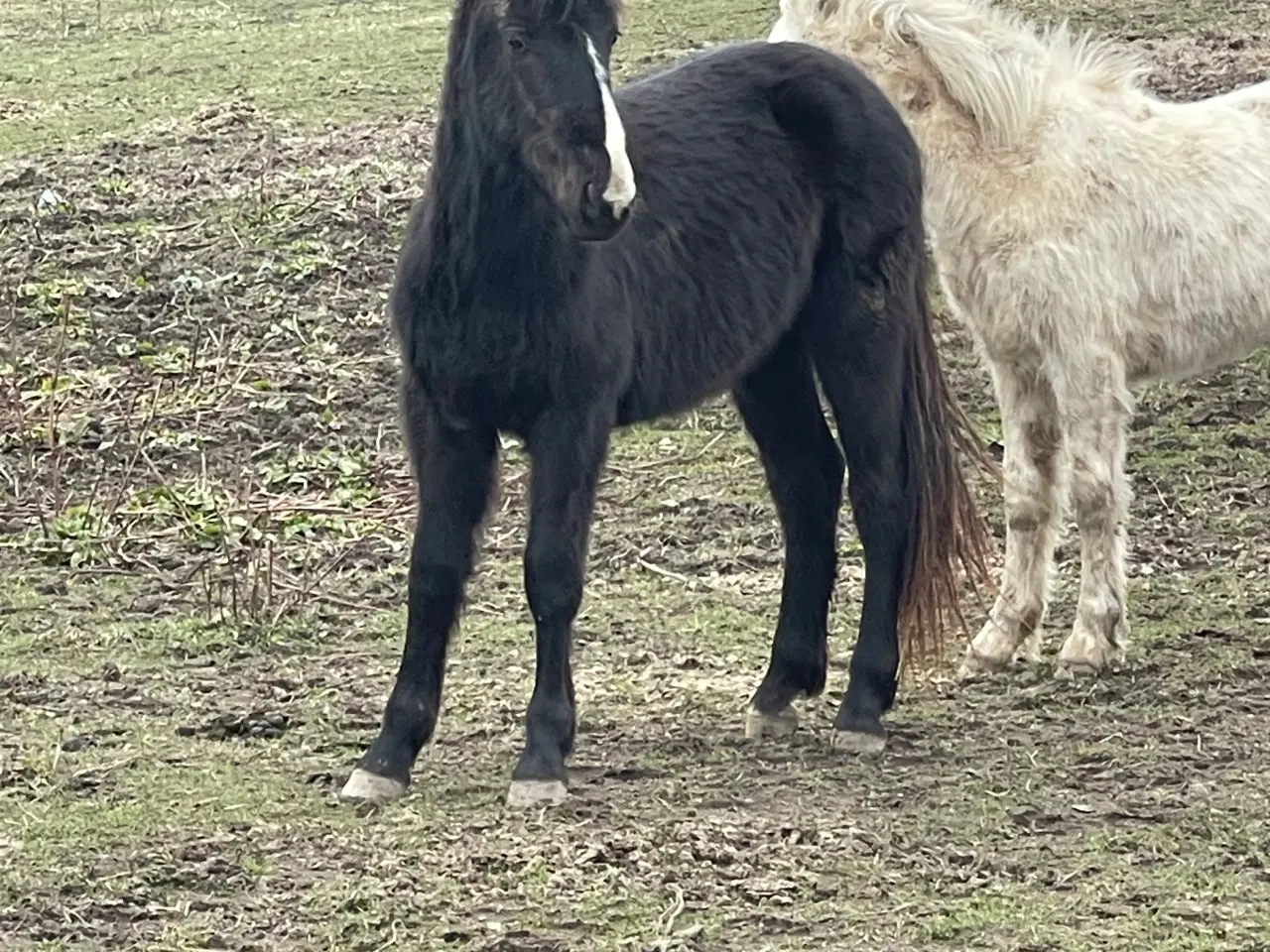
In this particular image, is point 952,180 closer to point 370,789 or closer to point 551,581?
point 551,581

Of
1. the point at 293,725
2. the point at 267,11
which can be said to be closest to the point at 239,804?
the point at 293,725

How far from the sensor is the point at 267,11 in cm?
1666

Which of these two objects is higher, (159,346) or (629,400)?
(629,400)

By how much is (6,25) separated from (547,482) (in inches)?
530

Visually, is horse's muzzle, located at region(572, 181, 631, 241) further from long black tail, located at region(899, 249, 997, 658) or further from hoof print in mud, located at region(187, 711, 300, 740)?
hoof print in mud, located at region(187, 711, 300, 740)

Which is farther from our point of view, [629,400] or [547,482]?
[629,400]

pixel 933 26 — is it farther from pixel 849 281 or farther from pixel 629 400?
pixel 629 400

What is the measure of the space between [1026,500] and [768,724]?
49.0 inches

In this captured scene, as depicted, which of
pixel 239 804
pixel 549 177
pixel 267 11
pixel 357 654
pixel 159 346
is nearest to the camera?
pixel 549 177

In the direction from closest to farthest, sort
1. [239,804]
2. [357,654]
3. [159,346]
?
1. [239,804]
2. [357,654]
3. [159,346]

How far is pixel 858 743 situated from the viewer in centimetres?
527

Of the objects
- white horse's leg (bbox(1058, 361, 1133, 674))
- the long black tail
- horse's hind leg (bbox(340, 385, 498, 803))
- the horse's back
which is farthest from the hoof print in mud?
white horse's leg (bbox(1058, 361, 1133, 674))

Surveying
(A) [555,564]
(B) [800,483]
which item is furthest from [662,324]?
(B) [800,483]

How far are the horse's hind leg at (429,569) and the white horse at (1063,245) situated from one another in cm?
183
